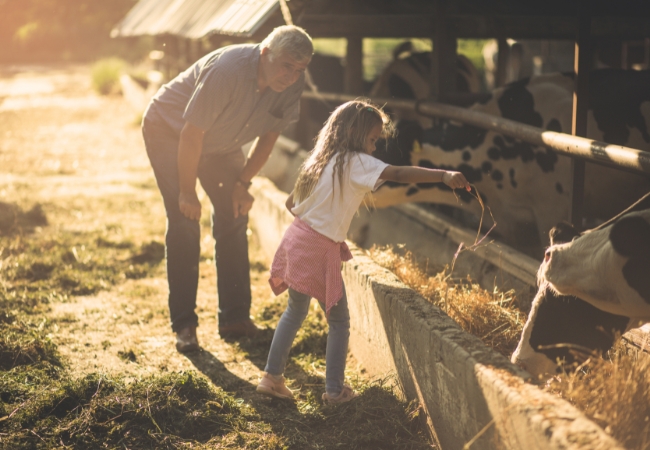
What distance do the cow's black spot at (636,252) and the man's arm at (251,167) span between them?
2.18 metres

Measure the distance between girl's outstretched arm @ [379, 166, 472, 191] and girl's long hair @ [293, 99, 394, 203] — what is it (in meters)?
0.21

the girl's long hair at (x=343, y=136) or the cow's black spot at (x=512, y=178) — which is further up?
the girl's long hair at (x=343, y=136)

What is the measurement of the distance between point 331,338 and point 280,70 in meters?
1.32

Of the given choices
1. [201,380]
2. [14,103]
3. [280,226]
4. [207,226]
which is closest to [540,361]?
[201,380]

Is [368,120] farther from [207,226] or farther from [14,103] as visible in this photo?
[14,103]

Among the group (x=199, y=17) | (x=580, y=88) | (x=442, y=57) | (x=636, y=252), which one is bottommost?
(x=636, y=252)

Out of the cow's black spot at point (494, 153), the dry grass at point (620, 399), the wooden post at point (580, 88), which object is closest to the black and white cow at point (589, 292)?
the dry grass at point (620, 399)

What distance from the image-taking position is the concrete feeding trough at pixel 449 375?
2.18 meters

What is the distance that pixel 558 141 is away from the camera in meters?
3.70

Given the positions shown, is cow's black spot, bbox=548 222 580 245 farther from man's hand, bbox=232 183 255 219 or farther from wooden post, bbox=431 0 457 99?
wooden post, bbox=431 0 457 99

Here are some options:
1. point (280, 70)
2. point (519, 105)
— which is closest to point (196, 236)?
point (280, 70)

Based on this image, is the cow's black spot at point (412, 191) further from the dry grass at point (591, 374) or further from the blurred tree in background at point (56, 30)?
the blurred tree in background at point (56, 30)

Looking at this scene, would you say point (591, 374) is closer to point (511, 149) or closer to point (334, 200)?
point (334, 200)

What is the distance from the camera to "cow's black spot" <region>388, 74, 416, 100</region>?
8.42 meters
